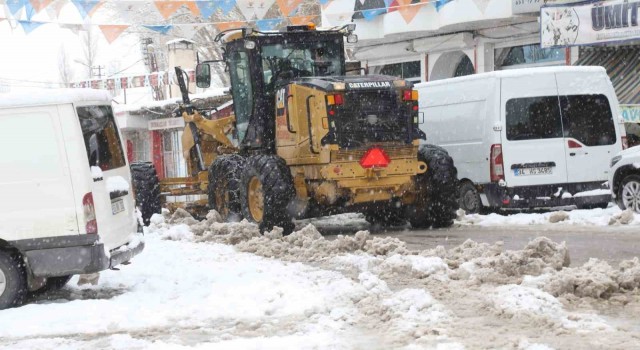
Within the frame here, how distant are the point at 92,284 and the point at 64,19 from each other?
41.2 feet

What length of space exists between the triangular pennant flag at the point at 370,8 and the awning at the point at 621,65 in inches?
209

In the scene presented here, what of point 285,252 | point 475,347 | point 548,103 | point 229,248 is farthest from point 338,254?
point 548,103

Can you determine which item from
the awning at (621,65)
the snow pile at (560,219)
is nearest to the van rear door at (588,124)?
the snow pile at (560,219)

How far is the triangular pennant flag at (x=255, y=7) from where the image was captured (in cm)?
2147

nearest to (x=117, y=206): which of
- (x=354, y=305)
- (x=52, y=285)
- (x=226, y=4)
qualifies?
(x=52, y=285)

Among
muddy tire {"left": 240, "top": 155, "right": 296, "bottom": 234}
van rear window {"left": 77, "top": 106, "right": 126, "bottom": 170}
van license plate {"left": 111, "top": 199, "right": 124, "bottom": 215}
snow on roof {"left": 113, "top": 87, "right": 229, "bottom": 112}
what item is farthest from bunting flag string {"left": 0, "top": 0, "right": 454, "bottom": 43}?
van license plate {"left": 111, "top": 199, "right": 124, "bottom": 215}

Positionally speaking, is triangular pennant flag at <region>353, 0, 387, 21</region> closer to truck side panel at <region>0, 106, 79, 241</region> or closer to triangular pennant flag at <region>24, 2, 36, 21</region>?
triangular pennant flag at <region>24, 2, 36, 21</region>

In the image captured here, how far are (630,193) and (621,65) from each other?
6920mm

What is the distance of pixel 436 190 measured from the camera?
500 inches

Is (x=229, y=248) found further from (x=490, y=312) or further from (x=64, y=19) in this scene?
(x=64, y=19)

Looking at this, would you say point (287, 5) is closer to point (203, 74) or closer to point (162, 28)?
point (162, 28)

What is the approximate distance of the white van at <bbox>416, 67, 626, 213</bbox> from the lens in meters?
13.7

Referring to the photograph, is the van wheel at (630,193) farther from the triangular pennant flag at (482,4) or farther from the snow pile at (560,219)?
the triangular pennant flag at (482,4)

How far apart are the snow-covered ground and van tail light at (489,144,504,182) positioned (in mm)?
4352
